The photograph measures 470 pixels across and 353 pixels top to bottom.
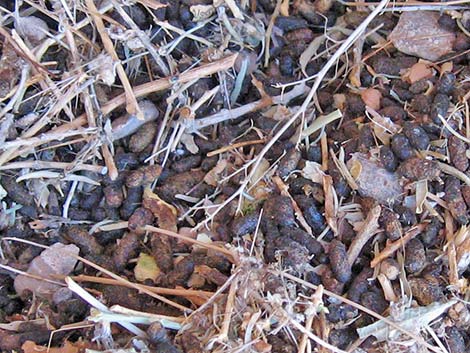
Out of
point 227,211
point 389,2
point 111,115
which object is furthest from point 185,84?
point 389,2

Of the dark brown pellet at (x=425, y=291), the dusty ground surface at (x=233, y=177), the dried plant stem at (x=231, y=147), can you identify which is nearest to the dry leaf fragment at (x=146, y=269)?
the dusty ground surface at (x=233, y=177)

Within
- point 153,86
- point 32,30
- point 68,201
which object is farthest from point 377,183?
point 32,30

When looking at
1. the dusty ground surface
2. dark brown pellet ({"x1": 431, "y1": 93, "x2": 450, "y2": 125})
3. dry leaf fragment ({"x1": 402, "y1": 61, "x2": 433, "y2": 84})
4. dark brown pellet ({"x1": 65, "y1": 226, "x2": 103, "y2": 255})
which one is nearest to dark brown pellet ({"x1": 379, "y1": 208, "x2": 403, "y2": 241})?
the dusty ground surface

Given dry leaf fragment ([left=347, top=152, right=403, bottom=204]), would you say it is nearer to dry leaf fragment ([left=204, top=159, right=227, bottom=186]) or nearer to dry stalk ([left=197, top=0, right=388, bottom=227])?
dry stalk ([left=197, top=0, right=388, bottom=227])

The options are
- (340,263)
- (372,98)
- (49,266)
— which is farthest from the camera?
(372,98)

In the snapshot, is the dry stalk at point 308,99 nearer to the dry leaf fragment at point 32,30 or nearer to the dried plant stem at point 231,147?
the dried plant stem at point 231,147

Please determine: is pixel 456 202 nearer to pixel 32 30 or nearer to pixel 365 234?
pixel 365 234
